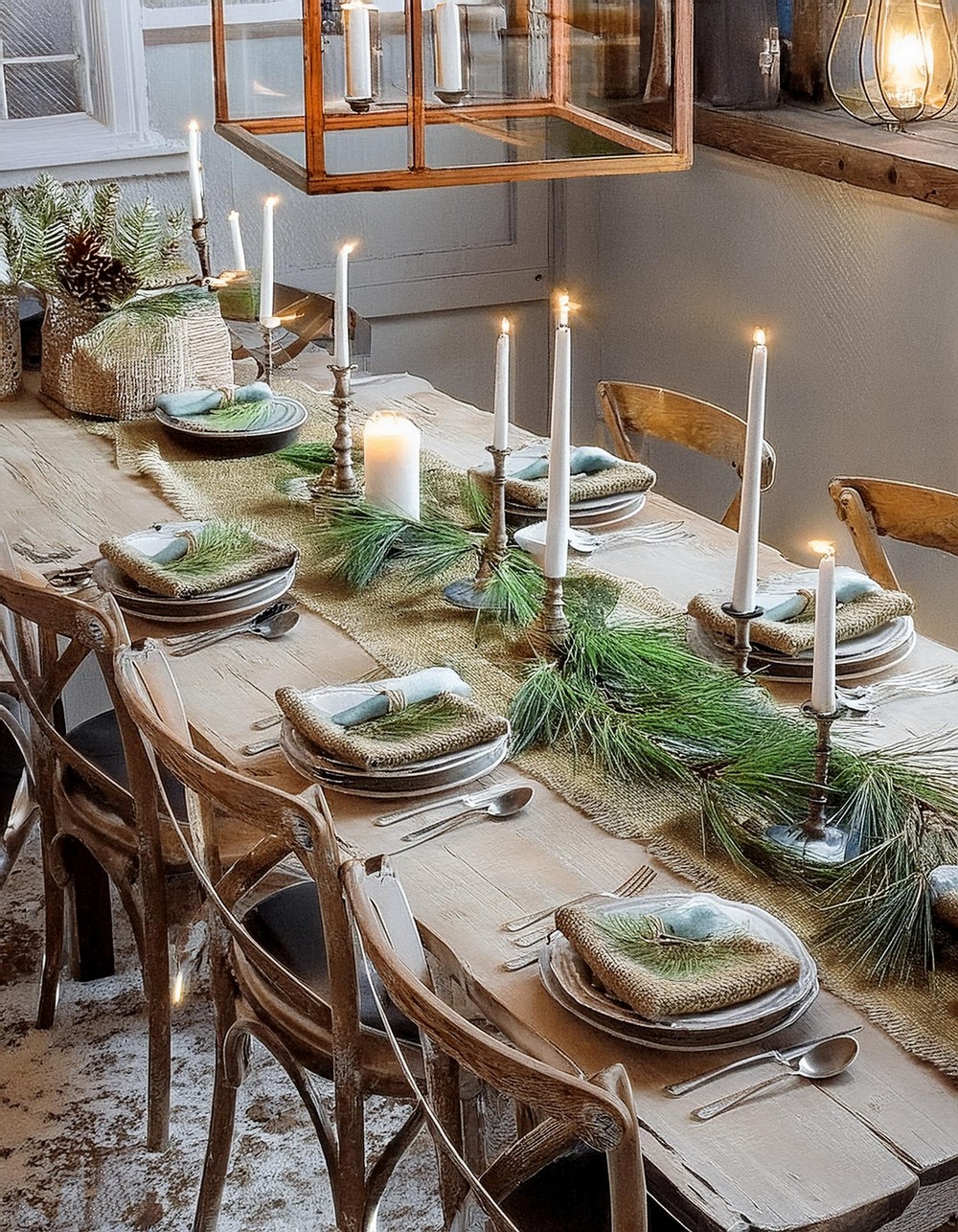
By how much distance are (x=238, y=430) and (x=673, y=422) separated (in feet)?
2.36

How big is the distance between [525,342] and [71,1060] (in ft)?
7.94

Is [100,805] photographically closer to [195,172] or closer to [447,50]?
[447,50]

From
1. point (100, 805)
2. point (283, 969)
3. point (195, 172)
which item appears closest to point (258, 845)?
point (283, 969)

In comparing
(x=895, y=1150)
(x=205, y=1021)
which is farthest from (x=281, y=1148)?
(x=895, y=1150)

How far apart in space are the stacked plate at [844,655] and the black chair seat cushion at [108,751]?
2.42 ft

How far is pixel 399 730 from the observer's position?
5.13ft

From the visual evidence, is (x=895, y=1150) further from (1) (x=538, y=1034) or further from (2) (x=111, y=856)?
(2) (x=111, y=856)

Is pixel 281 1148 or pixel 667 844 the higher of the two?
pixel 667 844

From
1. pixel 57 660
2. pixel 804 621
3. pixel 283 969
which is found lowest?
pixel 283 969

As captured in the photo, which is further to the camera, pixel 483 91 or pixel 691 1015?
pixel 483 91

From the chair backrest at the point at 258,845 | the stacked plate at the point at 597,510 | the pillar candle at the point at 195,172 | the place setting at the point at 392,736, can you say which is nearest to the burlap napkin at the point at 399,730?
the place setting at the point at 392,736

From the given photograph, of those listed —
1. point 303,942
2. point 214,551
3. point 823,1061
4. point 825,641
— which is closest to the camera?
point 823,1061

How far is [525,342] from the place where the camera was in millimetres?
4098

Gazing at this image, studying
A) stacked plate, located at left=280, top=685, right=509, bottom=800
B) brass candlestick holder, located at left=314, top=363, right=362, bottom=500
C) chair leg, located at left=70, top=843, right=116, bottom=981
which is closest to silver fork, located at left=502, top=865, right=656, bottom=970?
stacked plate, located at left=280, top=685, right=509, bottom=800
